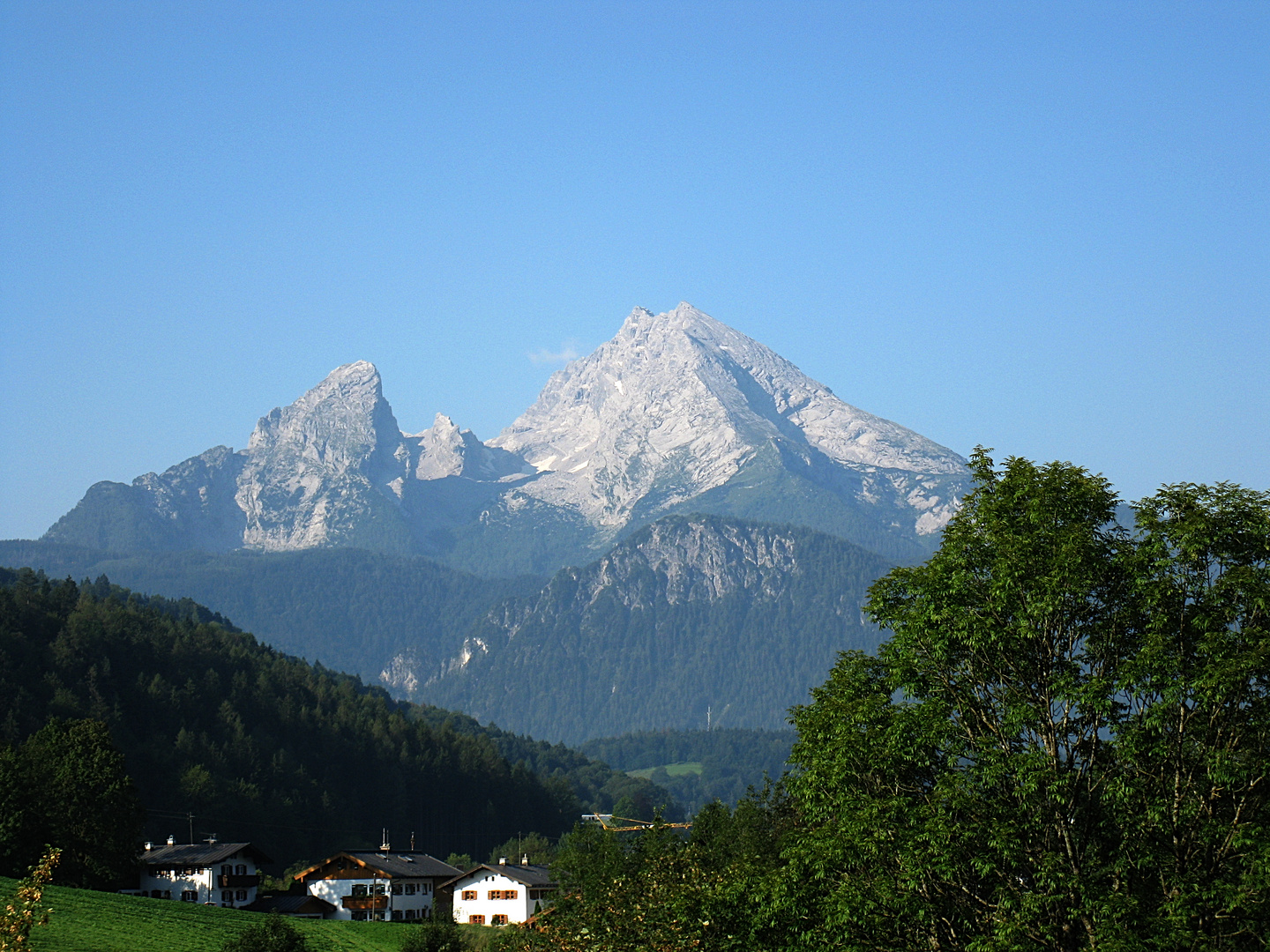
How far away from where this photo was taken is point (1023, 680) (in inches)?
1372

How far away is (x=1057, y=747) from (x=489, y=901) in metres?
120

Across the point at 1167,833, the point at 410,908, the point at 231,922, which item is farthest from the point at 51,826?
the point at 1167,833

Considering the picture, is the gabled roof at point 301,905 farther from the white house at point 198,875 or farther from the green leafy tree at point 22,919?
the green leafy tree at point 22,919

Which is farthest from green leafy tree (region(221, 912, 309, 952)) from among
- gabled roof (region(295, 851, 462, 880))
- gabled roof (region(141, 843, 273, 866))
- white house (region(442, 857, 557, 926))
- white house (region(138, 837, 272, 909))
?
gabled roof (region(141, 843, 273, 866))

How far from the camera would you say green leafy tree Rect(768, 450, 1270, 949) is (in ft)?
102

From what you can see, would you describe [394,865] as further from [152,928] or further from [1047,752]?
A: [1047,752]

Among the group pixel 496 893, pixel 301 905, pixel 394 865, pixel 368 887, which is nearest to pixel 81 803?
pixel 301 905

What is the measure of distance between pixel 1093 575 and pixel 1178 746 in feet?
15.0

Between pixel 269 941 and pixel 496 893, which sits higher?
pixel 269 941

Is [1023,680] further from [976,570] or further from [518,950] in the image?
[518,950]

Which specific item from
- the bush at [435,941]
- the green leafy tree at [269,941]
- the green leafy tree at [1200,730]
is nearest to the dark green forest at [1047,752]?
Result: the green leafy tree at [1200,730]

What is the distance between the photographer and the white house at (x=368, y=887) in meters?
144

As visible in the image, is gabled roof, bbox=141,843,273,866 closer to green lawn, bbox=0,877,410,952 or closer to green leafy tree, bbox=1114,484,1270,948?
green lawn, bbox=0,877,410,952

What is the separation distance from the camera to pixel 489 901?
144m
